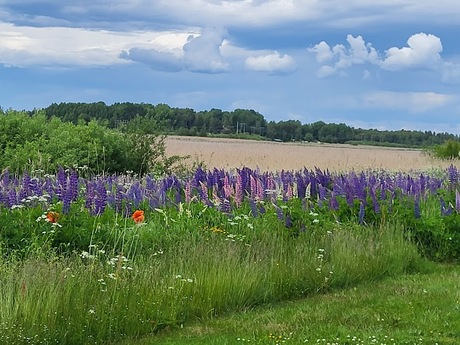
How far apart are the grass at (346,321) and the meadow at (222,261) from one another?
0.07ft

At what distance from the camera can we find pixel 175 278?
662 cm

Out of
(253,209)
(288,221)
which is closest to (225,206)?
(253,209)

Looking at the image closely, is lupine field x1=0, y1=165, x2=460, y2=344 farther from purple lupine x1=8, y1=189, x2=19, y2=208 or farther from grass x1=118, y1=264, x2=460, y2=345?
grass x1=118, y1=264, x2=460, y2=345

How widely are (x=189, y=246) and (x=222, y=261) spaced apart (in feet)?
1.84

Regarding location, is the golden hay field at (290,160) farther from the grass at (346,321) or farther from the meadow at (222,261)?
the grass at (346,321)

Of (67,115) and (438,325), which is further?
(67,115)

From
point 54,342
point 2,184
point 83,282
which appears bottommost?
point 54,342

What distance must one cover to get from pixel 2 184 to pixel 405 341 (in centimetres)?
548

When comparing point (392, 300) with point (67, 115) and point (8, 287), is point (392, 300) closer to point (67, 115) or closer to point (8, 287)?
point (8, 287)

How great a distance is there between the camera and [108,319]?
5.90m

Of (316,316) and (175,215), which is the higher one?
(175,215)

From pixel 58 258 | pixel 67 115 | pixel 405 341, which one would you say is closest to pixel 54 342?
pixel 58 258

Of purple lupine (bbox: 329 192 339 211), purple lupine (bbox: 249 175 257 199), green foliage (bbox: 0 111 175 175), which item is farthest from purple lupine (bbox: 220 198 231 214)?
green foliage (bbox: 0 111 175 175)

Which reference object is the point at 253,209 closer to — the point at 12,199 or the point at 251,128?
the point at 12,199
